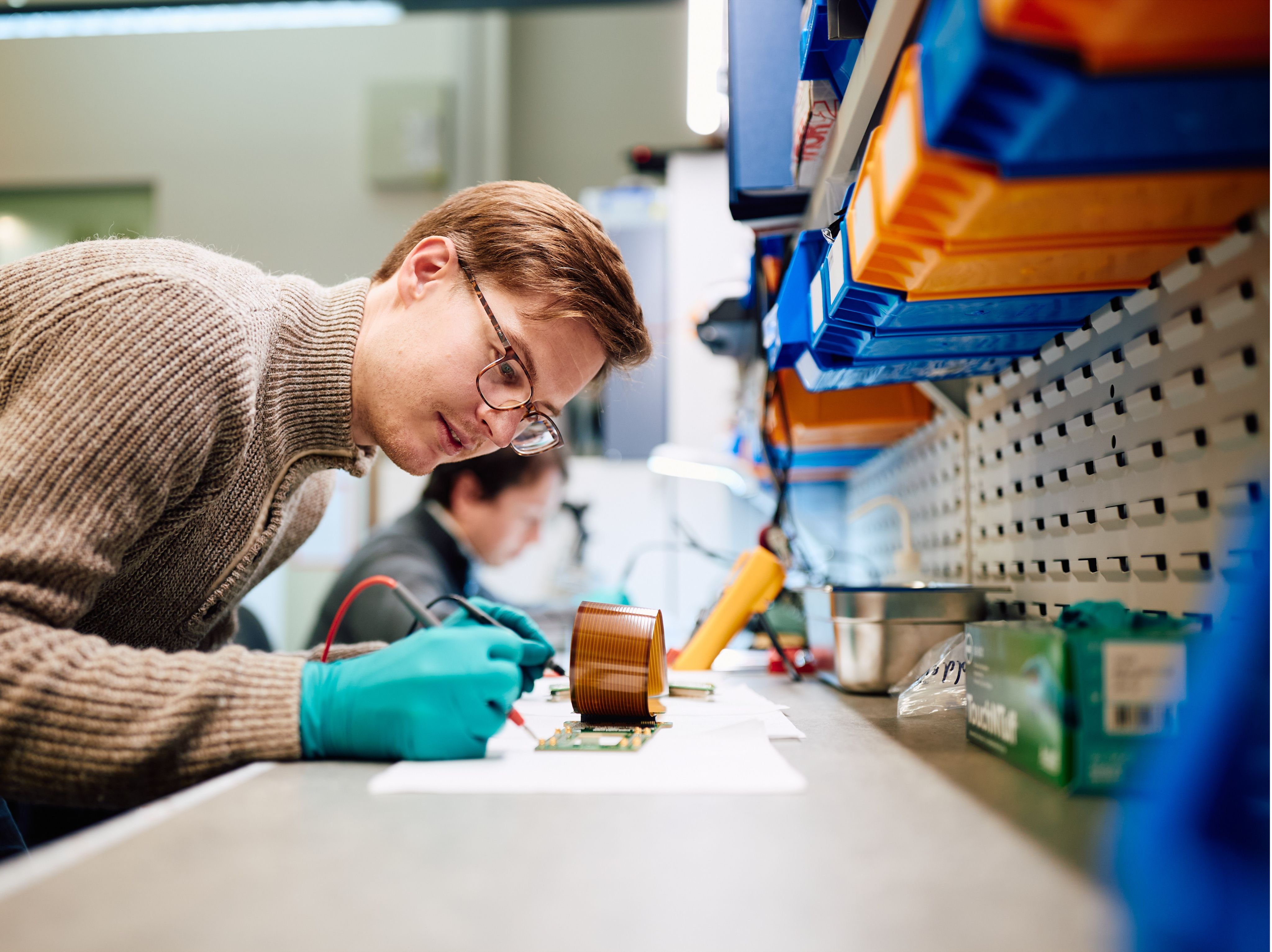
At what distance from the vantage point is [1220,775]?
1.72 ft

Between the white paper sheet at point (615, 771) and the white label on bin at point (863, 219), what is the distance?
0.42m

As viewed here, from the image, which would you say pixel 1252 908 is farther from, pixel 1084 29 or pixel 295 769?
pixel 295 769

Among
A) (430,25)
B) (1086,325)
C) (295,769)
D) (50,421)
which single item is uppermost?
(430,25)

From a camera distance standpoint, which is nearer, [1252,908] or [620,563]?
[1252,908]

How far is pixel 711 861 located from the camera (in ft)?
1.53

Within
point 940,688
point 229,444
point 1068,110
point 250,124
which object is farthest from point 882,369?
point 250,124

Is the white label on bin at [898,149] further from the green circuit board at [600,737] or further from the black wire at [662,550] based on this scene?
the black wire at [662,550]

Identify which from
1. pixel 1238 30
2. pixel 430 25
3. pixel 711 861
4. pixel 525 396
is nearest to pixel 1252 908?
pixel 711 861

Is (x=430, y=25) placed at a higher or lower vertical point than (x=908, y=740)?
higher

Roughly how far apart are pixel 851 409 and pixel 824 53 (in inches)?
27.8

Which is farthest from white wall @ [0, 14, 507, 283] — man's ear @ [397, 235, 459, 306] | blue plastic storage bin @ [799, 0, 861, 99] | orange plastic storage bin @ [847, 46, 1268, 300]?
orange plastic storage bin @ [847, 46, 1268, 300]

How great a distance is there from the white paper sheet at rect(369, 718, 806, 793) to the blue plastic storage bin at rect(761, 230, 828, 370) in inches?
21.2

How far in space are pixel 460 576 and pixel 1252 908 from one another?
2.04m

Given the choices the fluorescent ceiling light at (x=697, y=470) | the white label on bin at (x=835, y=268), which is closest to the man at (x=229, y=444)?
the white label on bin at (x=835, y=268)
